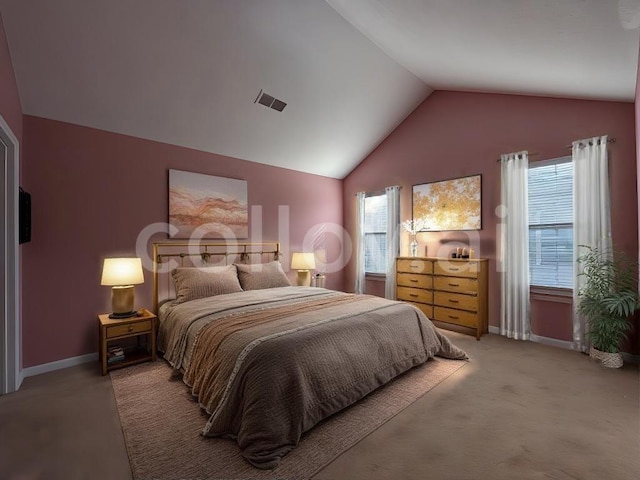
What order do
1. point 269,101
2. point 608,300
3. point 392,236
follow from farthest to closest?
point 392,236 < point 269,101 < point 608,300

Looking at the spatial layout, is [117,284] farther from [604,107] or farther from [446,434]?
[604,107]

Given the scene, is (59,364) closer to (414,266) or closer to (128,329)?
(128,329)

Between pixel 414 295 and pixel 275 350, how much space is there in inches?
118

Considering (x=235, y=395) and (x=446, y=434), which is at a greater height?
(x=235, y=395)

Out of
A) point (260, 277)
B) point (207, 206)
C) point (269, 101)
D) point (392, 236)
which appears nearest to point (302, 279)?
point (260, 277)

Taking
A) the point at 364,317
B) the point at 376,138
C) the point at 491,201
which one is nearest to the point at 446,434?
the point at 364,317

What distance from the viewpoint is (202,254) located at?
4027mm

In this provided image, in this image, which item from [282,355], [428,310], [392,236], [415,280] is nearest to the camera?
[282,355]

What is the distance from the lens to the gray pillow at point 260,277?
153 inches

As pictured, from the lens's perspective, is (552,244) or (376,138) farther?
(376,138)

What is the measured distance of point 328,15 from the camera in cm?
302

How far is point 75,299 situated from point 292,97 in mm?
3227

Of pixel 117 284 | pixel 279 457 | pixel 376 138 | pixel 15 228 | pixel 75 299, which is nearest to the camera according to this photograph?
pixel 279 457

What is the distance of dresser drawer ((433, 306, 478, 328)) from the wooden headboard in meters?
2.45
